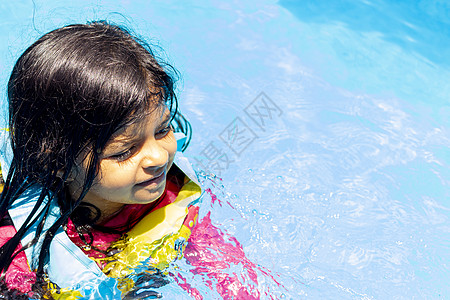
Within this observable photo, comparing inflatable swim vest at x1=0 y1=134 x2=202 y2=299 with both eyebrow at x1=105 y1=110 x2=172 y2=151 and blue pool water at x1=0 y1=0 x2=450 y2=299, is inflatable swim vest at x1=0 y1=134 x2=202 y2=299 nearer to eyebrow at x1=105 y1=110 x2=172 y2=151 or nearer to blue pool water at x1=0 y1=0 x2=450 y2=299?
blue pool water at x1=0 y1=0 x2=450 y2=299

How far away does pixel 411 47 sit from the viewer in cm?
450

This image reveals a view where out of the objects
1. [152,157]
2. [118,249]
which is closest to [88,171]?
[152,157]

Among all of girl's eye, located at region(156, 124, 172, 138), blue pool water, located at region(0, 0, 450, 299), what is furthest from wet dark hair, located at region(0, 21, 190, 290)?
blue pool water, located at region(0, 0, 450, 299)

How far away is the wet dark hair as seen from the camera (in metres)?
1.75

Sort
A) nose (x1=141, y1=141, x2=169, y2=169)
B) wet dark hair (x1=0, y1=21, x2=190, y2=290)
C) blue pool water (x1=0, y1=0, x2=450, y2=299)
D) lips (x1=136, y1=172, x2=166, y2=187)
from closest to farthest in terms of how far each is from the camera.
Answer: wet dark hair (x1=0, y1=21, x2=190, y2=290)
nose (x1=141, y1=141, x2=169, y2=169)
lips (x1=136, y1=172, x2=166, y2=187)
blue pool water (x1=0, y1=0, x2=450, y2=299)

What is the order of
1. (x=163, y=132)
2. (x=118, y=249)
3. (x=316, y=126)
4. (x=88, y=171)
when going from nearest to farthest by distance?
(x=88, y=171)
(x=163, y=132)
(x=118, y=249)
(x=316, y=126)

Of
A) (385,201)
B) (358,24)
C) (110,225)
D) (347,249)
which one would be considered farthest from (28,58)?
(358,24)

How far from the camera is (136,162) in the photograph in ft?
6.07

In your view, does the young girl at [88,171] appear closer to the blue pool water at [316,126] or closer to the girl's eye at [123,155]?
the girl's eye at [123,155]

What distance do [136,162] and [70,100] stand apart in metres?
0.31

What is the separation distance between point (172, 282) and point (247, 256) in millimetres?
508

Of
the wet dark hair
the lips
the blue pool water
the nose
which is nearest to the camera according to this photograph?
the wet dark hair

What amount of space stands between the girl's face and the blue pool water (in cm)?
61

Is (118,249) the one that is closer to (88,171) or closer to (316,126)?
(88,171)
